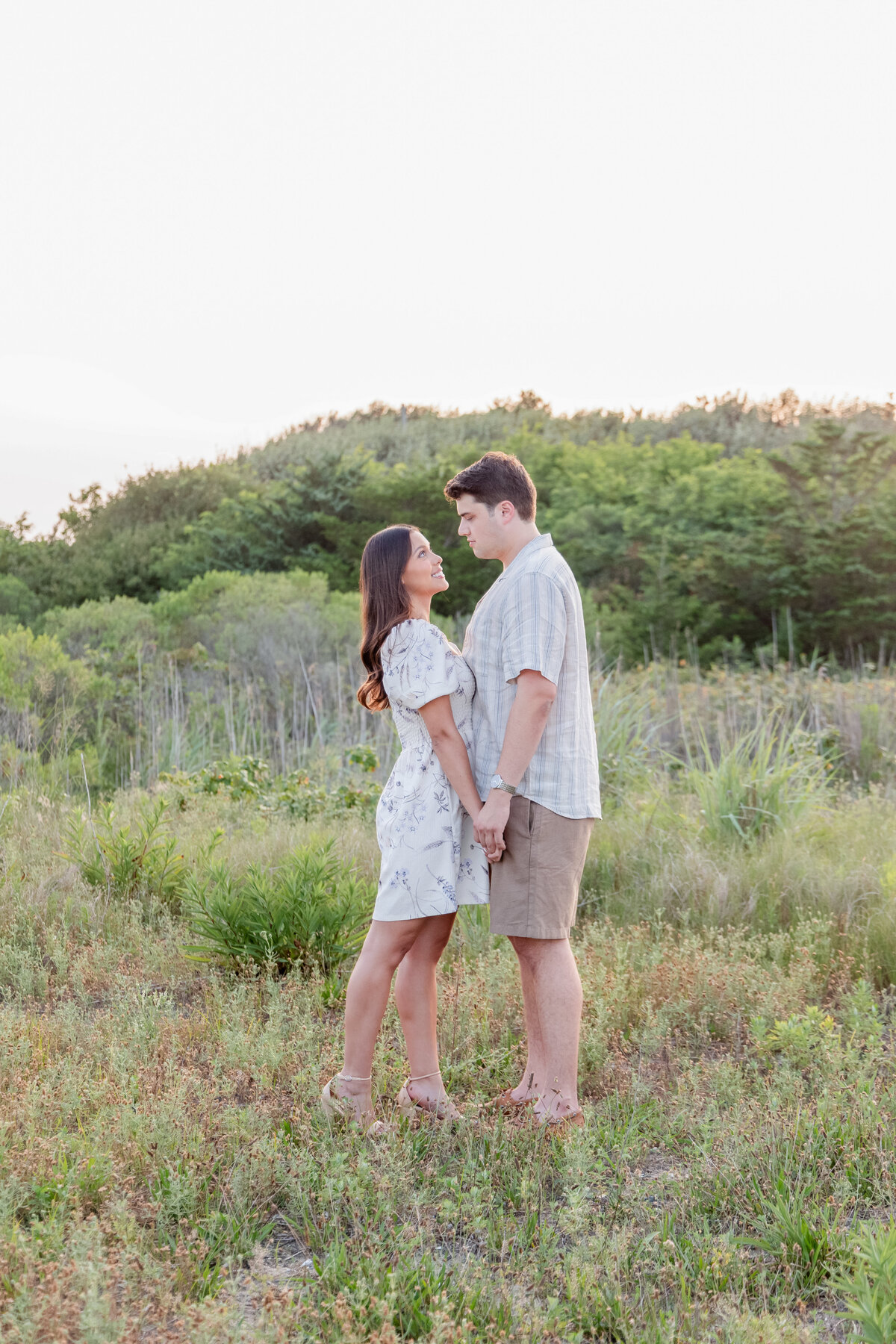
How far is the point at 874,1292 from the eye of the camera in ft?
6.98

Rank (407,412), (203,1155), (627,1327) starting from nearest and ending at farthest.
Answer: (627,1327)
(203,1155)
(407,412)

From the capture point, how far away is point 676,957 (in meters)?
4.44

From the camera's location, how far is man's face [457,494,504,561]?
10.6 feet

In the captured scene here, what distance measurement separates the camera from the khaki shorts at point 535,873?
318 cm

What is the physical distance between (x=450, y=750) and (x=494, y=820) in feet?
0.79

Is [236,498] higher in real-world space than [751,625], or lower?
higher

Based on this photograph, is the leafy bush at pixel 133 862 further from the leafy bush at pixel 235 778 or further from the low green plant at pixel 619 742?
the low green plant at pixel 619 742

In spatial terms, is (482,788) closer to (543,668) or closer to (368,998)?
(543,668)

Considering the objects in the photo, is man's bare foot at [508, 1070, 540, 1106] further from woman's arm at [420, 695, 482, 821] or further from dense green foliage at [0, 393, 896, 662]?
dense green foliage at [0, 393, 896, 662]

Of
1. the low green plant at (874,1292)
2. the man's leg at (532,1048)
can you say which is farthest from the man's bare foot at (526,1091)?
the low green plant at (874,1292)

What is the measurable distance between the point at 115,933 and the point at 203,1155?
222cm

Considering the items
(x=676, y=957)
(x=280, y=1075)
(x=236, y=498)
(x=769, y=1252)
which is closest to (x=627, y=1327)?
(x=769, y=1252)

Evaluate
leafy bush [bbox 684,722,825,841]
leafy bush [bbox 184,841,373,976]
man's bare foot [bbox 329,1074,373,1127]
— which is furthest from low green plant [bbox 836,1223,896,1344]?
leafy bush [bbox 684,722,825,841]

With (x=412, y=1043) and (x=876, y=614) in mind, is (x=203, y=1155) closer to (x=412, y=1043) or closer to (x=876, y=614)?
(x=412, y=1043)
